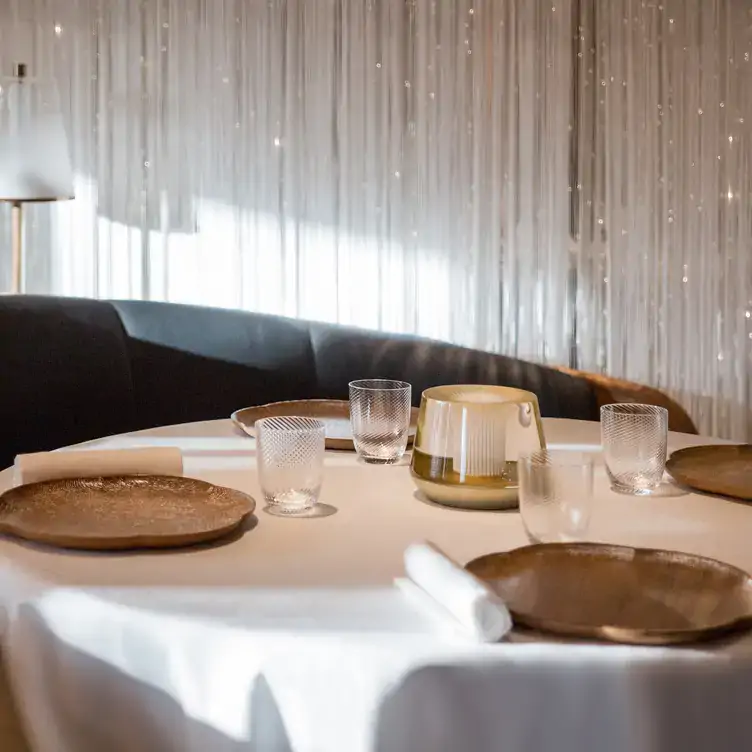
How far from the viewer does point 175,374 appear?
267 cm

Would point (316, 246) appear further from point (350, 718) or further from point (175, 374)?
point (350, 718)

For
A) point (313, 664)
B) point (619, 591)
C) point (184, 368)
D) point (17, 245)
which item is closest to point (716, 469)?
point (619, 591)

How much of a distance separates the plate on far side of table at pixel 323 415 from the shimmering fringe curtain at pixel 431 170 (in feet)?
5.22

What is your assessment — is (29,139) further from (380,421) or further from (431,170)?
(380,421)

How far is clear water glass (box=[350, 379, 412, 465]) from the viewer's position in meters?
1.49

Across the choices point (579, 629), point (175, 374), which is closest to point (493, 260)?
point (175, 374)

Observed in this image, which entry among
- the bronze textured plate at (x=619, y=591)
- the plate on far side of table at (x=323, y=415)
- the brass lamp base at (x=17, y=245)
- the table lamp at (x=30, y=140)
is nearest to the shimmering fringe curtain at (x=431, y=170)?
the brass lamp base at (x=17, y=245)

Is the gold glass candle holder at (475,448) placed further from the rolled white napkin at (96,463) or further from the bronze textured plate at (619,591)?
the rolled white napkin at (96,463)

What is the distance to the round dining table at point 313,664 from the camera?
2.68 ft

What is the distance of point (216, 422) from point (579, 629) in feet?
3.63

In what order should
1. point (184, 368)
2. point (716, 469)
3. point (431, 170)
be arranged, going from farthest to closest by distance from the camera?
1. point (431, 170)
2. point (184, 368)
3. point (716, 469)

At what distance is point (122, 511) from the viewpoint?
121 cm

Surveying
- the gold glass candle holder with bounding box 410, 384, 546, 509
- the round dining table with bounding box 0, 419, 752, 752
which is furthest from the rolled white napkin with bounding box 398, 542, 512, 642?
the gold glass candle holder with bounding box 410, 384, 546, 509

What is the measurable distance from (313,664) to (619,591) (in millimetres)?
295
